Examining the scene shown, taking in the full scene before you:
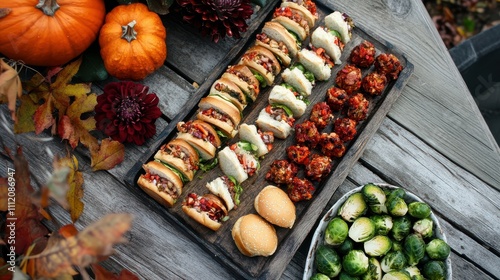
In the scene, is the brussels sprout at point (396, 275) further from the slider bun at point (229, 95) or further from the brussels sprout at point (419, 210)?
the slider bun at point (229, 95)

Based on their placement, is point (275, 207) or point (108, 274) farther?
point (275, 207)

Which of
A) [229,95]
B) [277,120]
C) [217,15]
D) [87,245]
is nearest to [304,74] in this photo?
[277,120]

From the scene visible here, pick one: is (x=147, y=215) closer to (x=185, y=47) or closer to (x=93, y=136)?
(x=93, y=136)

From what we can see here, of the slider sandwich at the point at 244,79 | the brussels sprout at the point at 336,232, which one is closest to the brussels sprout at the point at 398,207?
the brussels sprout at the point at 336,232

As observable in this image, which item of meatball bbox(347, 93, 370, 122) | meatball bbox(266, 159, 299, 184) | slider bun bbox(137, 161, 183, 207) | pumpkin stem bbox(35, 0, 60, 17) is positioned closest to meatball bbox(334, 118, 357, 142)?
meatball bbox(347, 93, 370, 122)

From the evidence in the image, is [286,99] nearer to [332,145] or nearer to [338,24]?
[332,145]

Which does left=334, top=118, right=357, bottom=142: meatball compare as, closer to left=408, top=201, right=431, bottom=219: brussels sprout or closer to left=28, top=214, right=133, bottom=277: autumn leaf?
left=408, top=201, right=431, bottom=219: brussels sprout
